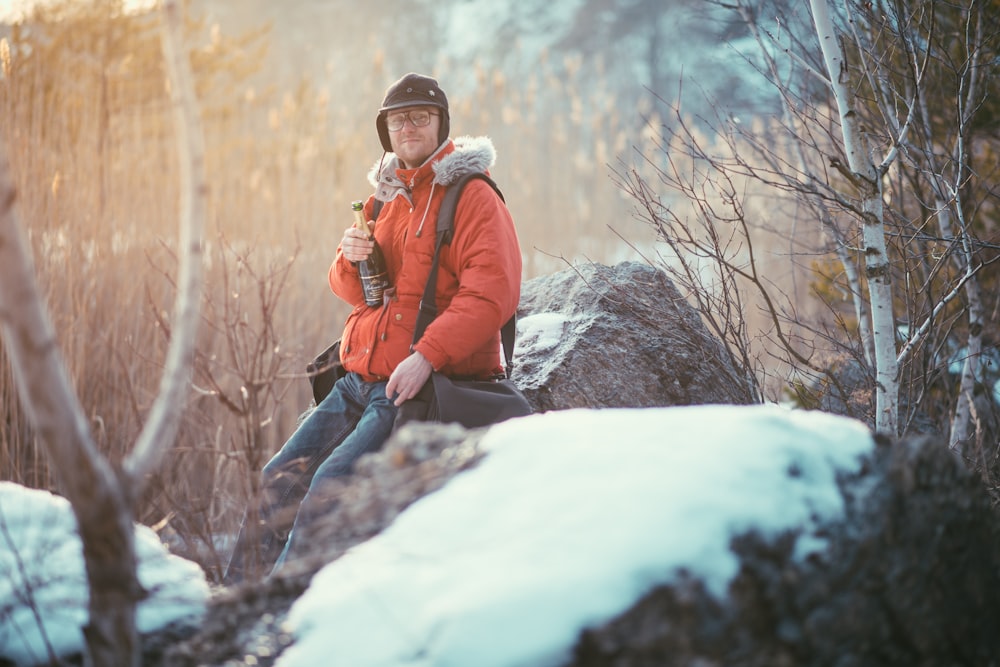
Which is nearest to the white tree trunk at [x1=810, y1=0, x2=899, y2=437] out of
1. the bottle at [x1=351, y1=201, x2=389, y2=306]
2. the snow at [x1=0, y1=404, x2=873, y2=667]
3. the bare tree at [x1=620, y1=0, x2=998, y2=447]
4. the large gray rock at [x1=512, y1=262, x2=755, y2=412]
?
the bare tree at [x1=620, y1=0, x2=998, y2=447]

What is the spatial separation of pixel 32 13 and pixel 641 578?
486cm

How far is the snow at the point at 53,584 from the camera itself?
5.13ft

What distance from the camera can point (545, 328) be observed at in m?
3.31

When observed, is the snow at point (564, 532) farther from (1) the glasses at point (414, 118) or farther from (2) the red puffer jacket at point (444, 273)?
(1) the glasses at point (414, 118)

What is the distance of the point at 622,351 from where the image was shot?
3162 mm

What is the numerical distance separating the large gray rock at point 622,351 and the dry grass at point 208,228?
0.67 meters

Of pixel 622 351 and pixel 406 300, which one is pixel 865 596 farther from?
pixel 622 351

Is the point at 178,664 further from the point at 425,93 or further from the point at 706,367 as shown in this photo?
the point at 706,367

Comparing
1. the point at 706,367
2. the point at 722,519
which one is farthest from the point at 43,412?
the point at 706,367

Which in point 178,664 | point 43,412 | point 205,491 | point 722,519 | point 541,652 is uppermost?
point 43,412

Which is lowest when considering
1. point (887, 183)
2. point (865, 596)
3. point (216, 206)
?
point (865, 596)

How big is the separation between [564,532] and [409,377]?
47.2 inches

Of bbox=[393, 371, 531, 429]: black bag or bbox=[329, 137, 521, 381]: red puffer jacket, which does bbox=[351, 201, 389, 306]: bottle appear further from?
→ bbox=[393, 371, 531, 429]: black bag

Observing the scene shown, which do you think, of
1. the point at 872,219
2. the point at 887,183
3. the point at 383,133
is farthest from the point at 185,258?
the point at 887,183
